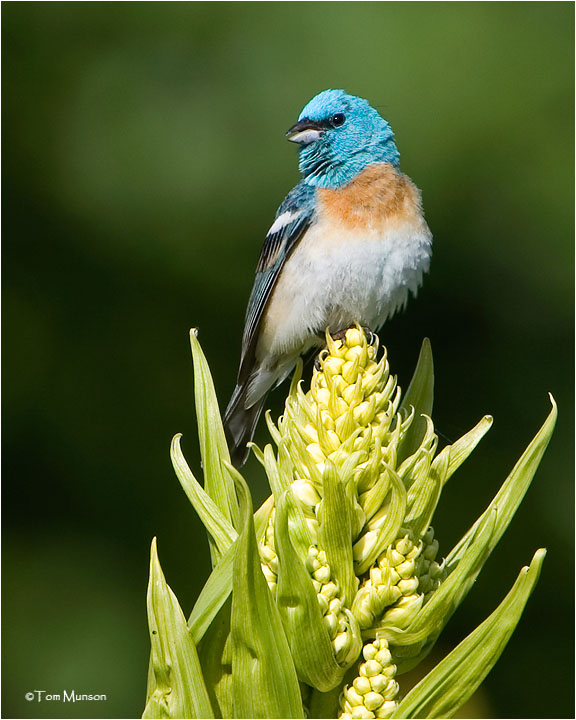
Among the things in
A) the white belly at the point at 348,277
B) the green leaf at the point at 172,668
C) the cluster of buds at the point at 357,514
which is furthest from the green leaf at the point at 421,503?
the white belly at the point at 348,277

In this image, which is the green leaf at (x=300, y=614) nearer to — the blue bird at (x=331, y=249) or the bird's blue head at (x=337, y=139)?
the blue bird at (x=331, y=249)

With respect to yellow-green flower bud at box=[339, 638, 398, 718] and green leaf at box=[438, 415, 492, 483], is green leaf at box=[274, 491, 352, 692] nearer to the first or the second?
yellow-green flower bud at box=[339, 638, 398, 718]

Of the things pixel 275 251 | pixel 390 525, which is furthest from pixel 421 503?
pixel 275 251

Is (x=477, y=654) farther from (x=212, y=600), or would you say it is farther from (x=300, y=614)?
(x=212, y=600)

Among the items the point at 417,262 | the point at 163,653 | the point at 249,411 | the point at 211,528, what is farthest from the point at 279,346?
the point at 163,653

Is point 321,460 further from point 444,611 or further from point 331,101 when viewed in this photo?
point 331,101

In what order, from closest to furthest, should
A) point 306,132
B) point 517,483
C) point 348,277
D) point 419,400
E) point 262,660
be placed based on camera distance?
1. point 262,660
2. point 517,483
3. point 419,400
4. point 348,277
5. point 306,132

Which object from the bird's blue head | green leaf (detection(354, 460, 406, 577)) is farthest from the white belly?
green leaf (detection(354, 460, 406, 577))
